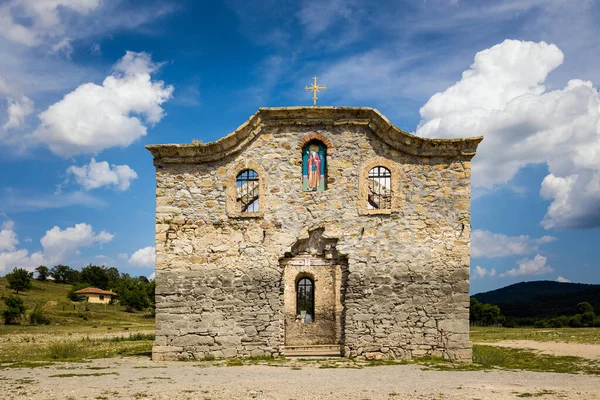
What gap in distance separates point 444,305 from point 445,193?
3169 mm

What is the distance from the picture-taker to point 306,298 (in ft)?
84.8

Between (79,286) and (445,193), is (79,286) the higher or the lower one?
the lower one

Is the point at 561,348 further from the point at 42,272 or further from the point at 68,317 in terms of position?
the point at 42,272

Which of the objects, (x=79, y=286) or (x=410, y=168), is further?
(x=79, y=286)

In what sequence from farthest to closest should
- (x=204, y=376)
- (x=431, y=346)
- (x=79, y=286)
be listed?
(x=79, y=286)
(x=431, y=346)
(x=204, y=376)

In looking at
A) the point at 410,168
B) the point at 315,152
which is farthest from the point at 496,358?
the point at 315,152

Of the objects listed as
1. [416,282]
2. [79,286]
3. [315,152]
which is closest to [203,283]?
[315,152]

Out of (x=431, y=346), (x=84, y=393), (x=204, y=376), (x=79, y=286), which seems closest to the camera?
(x=84, y=393)

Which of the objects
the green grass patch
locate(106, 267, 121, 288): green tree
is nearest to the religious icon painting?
the green grass patch

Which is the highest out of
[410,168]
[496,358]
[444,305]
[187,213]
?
[410,168]

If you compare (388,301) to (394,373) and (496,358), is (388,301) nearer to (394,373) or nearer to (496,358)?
(394,373)

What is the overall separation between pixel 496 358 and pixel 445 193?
511 centimetres

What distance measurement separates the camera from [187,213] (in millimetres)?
14930


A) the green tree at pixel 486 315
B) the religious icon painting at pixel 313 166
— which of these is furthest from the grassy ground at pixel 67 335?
the green tree at pixel 486 315
